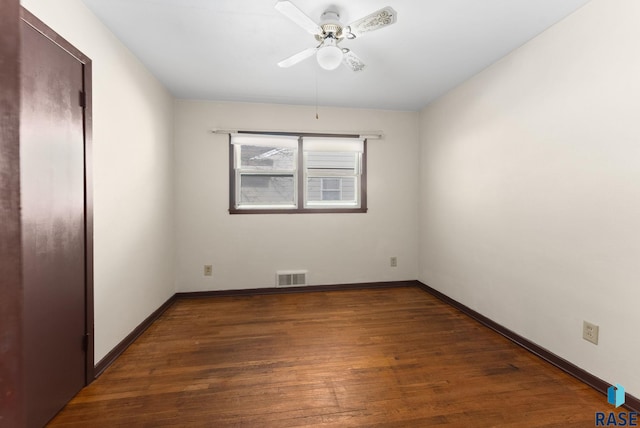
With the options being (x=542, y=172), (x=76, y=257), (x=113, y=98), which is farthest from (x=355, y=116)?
(x=76, y=257)

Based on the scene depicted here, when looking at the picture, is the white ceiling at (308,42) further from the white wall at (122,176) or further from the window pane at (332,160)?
the window pane at (332,160)

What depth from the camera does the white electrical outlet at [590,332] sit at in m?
1.82

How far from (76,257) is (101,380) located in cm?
88

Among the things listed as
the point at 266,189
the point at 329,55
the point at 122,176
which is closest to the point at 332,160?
the point at 266,189

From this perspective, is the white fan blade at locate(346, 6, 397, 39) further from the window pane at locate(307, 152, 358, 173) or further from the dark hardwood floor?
the dark hardwood floor

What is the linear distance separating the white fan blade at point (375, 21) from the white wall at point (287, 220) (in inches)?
77.4

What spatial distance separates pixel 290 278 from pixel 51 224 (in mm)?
2535

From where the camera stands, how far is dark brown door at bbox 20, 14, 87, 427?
4.56 feet

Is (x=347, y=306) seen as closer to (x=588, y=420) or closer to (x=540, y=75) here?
(x=588, y=420)

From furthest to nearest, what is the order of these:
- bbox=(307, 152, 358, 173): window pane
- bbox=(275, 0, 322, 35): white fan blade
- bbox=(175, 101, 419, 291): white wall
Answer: bbox=(307, 152, 358, 173): window pane < bbox=(175, 101, 419, 291): white wall < bbox=(275, 0, 322, 35): white fan blade

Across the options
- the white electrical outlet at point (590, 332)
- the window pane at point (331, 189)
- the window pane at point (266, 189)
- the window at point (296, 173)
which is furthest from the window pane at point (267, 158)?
the white electrical outlet at point (590, 332)

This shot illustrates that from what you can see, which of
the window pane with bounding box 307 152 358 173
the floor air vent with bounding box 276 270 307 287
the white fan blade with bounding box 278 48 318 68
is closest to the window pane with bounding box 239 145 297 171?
the window pane with bounding box 307 152 358 173

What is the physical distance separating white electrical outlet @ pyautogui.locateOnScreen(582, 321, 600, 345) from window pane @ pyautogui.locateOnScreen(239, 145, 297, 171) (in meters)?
3.17

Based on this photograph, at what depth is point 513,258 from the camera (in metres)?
2.43
